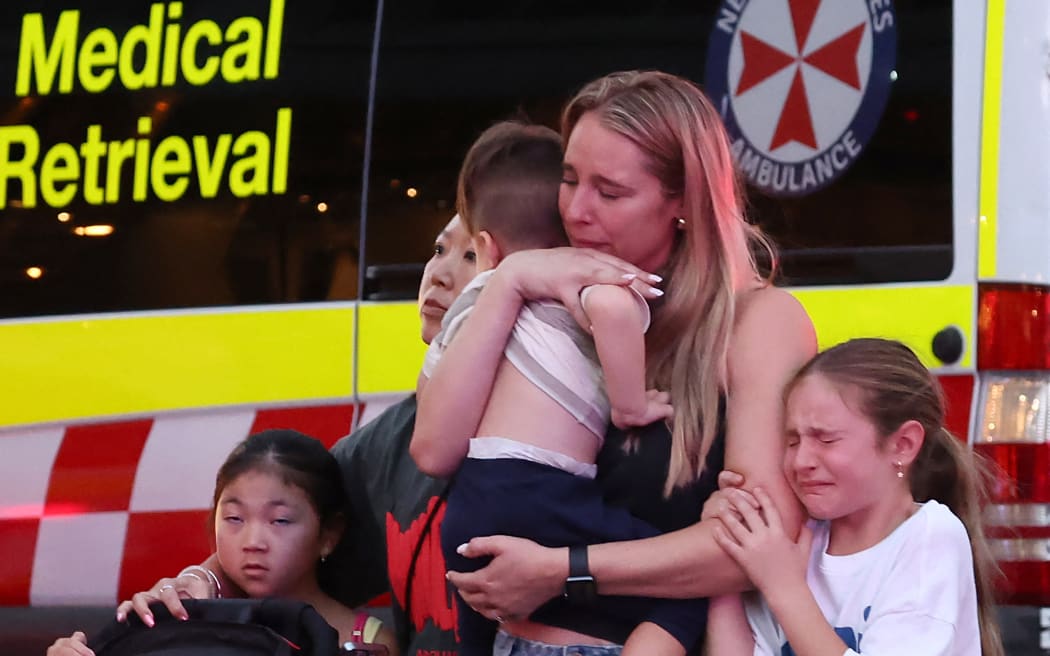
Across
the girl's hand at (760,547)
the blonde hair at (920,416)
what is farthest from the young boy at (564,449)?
the blonde hair at (920,416)

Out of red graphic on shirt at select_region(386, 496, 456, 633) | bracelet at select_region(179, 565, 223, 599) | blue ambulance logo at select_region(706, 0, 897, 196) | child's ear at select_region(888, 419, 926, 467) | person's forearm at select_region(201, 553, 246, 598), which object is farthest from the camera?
Result: blue ambulance logo at select_region(706, 0, 897, 196)

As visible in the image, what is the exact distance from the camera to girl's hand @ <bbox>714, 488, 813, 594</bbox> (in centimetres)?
189

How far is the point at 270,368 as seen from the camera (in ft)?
10.4

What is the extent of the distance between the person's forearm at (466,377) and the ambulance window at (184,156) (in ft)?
4.00

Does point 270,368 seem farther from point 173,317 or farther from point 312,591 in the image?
point 312,591

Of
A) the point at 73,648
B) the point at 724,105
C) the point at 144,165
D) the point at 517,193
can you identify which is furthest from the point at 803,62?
the point at 73,648

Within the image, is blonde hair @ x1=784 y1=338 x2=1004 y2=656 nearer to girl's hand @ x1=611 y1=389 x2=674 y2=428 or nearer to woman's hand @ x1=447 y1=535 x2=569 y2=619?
girl's hand @ x1=611 y1=389 x2=674 y2=428

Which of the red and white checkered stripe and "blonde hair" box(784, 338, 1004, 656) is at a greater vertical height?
"blonde hair" box(784, 338, 1004, 656)

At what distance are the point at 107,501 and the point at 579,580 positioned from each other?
5.63ft

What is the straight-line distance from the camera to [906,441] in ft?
6.39

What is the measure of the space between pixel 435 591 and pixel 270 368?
97 cm

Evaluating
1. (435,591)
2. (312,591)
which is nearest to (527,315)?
(435,591)

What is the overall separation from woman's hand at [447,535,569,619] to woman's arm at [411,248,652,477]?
0.14 metres

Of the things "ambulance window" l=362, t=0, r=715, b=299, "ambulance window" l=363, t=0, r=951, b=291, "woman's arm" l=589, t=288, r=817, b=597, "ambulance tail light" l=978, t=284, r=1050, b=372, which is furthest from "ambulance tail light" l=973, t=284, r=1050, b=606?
"woman's arm" l=589, t=288, r=817, b=597
